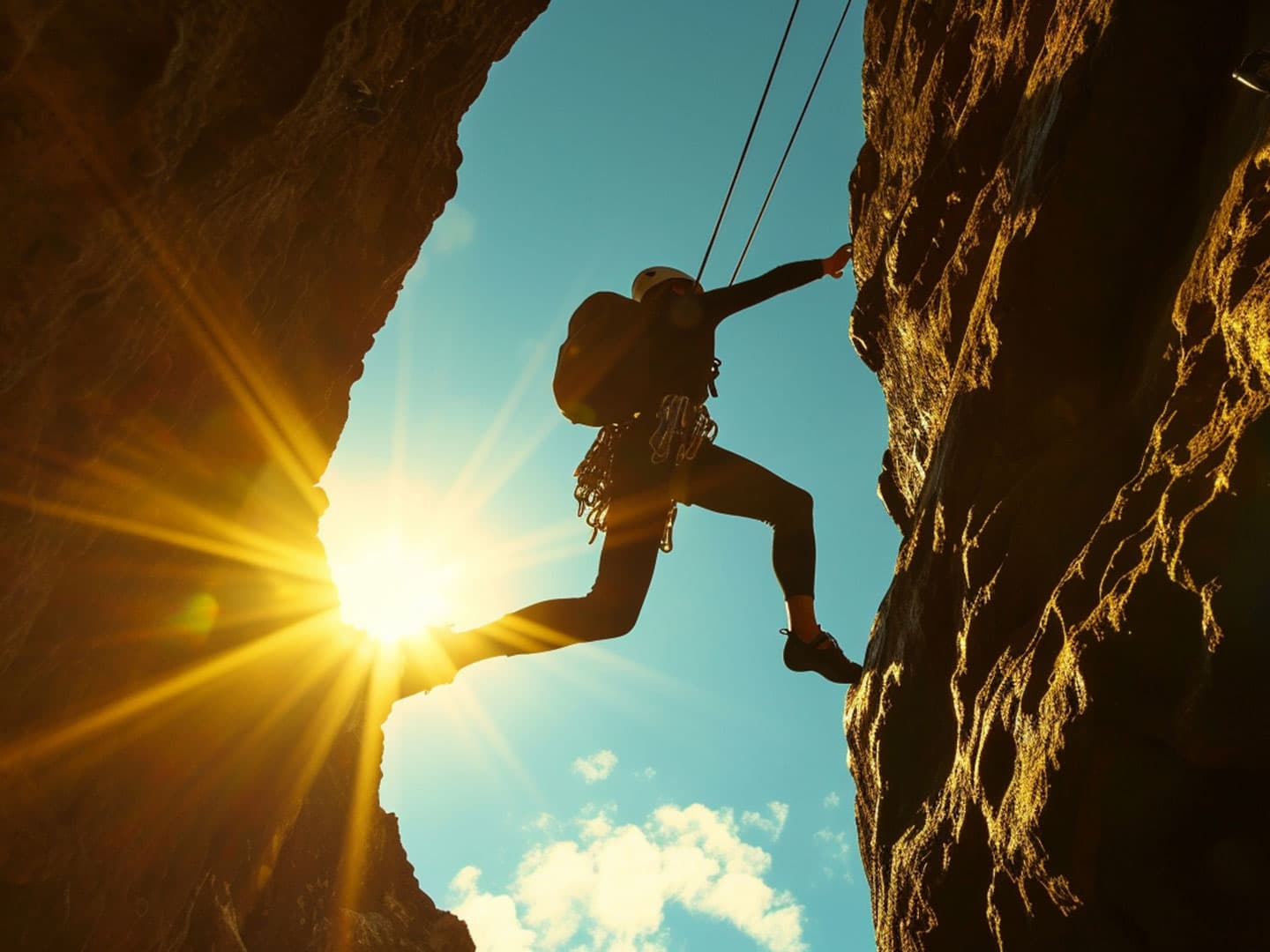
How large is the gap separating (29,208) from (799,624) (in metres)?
4.60

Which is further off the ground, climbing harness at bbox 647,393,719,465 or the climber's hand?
the climber's hand

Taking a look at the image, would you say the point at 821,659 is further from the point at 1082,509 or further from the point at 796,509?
the point at 1082,509

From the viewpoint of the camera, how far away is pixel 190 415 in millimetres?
4340

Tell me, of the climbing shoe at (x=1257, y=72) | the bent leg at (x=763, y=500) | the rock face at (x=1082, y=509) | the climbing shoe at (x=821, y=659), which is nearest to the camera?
the rock face at (x=1082, y=509)

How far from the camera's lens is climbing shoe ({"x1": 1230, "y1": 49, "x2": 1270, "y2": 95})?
265cm

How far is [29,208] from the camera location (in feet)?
8.55

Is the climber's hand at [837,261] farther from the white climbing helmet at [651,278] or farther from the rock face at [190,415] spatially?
the rock face at [190,415]

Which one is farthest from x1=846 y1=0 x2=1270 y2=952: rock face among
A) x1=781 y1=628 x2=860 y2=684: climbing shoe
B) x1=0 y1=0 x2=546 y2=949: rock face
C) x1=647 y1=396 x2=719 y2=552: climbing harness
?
x1=0 y1=0 x2=546 y2=949: rock face

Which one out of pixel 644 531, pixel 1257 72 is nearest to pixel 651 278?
pixel 644 531

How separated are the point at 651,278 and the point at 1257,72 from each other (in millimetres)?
4377

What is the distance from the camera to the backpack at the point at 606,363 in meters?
6.01

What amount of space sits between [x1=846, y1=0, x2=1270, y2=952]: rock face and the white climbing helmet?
5.67ft

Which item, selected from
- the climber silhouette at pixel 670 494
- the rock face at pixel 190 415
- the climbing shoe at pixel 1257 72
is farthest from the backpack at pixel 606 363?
the climbing shoe at pixel 1257 72

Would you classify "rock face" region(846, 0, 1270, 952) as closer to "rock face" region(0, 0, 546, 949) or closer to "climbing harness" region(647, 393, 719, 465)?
"climbing harness" region(647, 393, 719, 465)
